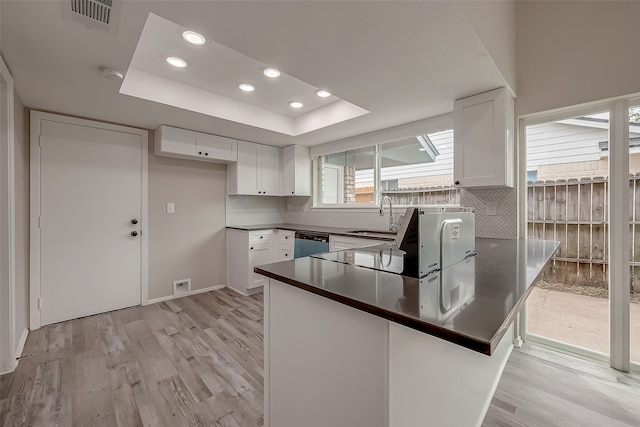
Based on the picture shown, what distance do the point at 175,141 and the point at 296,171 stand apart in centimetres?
169

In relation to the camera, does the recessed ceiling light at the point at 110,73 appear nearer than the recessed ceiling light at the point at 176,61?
Yes

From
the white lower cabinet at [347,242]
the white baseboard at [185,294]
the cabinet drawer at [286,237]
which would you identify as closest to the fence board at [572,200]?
the white lower cabinet at [347,242]

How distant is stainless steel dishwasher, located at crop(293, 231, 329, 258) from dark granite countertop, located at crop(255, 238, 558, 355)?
181cm

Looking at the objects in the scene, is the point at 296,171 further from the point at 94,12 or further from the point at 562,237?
the point at 562,237

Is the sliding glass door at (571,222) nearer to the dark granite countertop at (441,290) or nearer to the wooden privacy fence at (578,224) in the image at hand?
the wooden privacy fence at (578,224)

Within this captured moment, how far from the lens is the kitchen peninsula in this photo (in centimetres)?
78

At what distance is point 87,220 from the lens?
3.05 m

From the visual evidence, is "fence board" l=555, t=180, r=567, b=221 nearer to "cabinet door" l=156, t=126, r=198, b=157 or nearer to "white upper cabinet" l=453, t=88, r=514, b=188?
"white upper cabinet" l=453, t=88, r=514, b=188

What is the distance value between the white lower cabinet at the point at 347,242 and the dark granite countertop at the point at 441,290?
1.40 meters

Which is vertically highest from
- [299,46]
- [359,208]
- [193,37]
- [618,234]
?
[193,37]

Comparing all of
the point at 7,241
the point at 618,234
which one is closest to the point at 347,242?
the point at 618,234

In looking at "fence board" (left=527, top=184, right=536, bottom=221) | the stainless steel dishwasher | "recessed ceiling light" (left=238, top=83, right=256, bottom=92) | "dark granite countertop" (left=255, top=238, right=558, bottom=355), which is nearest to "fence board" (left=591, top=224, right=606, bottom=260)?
"fence board" (left=527, top=184, right=536, bottom=221)

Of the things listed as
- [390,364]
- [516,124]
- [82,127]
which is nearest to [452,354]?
[390,364]

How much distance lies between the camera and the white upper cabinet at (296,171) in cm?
428
